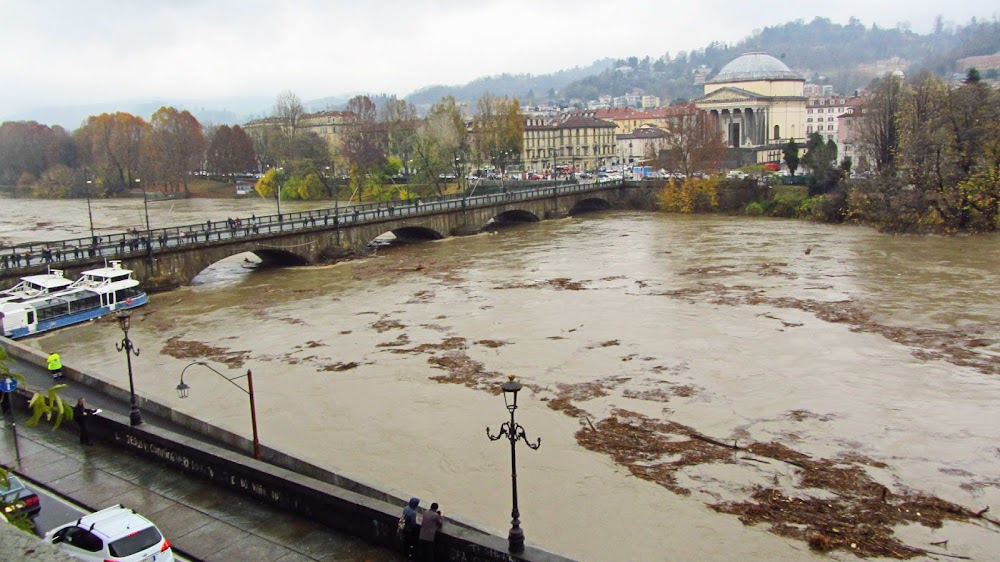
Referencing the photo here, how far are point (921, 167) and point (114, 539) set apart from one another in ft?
204

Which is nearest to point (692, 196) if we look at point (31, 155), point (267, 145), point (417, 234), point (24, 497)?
point (417, 234)

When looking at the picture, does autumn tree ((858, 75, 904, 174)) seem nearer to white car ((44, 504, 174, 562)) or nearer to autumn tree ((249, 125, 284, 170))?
white car ((44, 504, 174, 562))

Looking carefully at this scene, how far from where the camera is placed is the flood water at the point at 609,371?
18.7 metres

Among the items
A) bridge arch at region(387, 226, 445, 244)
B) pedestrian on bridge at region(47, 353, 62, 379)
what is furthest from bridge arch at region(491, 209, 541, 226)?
pedestrian on bridge at region(47, 353, 62, 379)

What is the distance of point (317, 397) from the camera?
26172 millimetres

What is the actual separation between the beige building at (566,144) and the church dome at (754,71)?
2804 centimetres

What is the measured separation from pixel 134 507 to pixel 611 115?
165 meters

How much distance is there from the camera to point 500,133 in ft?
337

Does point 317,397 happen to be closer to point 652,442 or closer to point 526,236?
point 652,442

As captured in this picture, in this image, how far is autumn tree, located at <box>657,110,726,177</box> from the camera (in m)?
82.8

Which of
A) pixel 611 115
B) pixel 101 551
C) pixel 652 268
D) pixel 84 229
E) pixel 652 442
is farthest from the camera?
pixel 611 115

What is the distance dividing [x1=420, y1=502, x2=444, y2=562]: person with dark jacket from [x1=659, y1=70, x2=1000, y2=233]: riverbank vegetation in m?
55.8

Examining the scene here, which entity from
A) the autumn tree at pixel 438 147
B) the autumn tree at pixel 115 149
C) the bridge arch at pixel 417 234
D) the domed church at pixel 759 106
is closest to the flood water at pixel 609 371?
the bridge arch at pixel 417 234

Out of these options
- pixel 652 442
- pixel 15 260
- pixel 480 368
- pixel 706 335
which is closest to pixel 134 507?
pixel 652 442
